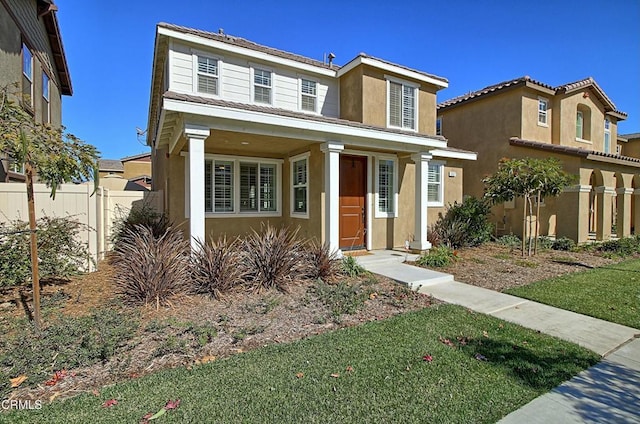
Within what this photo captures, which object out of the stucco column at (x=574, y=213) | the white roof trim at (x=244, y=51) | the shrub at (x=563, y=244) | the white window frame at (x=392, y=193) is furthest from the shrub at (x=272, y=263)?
the stucco column at (x=574, y=213)

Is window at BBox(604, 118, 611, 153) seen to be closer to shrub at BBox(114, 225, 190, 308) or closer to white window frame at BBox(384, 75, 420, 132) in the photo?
white window frame at BBox(384, 75, 420, 132)

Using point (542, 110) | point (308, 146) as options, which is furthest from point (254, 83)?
point (542, 110)

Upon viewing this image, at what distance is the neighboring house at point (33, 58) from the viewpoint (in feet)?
26.9

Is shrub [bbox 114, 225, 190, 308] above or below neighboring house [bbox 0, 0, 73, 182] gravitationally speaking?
below

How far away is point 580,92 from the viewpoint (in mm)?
16109

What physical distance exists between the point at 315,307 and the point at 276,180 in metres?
6.17

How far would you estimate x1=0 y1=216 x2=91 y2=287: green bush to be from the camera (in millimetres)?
5719

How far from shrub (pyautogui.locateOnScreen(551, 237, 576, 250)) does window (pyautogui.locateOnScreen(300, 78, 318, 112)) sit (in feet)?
33.5

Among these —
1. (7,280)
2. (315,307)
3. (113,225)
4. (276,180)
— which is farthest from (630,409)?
(113,225)

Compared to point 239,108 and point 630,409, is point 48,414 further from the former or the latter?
point 239,108

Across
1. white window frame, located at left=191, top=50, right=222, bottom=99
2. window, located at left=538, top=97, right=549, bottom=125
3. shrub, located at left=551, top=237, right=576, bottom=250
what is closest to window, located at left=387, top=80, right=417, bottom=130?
white window frame, located at left=191, top=50, right=222, bottom=99

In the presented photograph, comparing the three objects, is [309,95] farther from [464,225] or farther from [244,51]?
[464,225]

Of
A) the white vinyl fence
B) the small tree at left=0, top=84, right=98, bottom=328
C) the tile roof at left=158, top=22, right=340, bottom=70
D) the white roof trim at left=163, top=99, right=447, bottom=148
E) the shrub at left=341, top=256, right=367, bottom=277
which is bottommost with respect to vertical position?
the shrub at left=341, top=256, right=367, bottom=277

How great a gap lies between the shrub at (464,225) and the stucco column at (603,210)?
5728 millimetres
